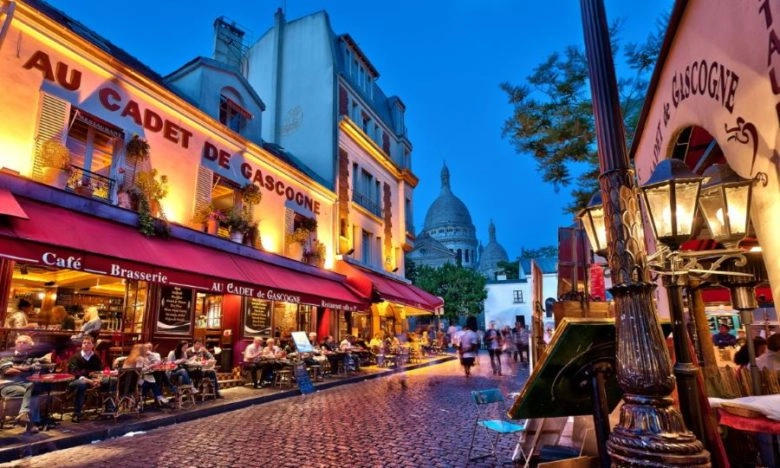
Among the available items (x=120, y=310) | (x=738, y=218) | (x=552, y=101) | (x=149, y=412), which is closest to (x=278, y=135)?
(x=120, y=310)

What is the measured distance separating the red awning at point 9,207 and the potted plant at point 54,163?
1.24 meters

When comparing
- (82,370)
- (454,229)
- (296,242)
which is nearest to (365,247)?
(296,242)

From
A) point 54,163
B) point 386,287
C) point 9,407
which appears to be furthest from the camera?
point 386,287

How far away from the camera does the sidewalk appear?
19.1 ft

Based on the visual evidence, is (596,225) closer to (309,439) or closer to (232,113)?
(309,439)

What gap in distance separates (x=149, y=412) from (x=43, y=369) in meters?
1.91

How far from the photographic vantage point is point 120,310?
11234 millimetres

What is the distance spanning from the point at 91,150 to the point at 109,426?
620cm

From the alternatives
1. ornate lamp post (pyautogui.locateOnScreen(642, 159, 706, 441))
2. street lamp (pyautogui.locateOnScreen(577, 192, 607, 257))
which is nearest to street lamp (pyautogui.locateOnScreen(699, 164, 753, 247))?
ornate lamp post (pyautogui.locateOnScreen(642, 159, 706, 441))

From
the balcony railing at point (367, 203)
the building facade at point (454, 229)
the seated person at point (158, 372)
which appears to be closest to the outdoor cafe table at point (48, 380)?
the seated person at point (158, 372)

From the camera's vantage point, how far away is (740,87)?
131 inches

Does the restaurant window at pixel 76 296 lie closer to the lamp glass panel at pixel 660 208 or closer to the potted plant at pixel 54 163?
the potted plant at pixel 54 163

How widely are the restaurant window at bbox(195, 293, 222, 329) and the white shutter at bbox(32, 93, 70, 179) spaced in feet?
16.6

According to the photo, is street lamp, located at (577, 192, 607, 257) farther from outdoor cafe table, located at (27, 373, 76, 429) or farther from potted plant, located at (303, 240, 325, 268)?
potted plant, located at (303, 240, 325, 268)
